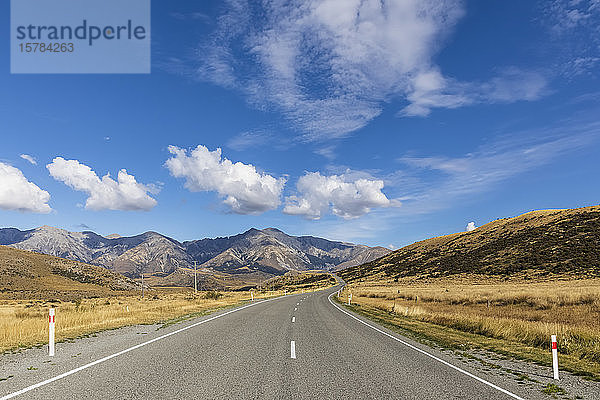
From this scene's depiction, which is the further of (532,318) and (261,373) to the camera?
(532,318)

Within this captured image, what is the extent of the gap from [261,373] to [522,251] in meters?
86.8

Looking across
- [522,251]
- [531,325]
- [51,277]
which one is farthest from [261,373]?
[51,277]

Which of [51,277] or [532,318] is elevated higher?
[532,318]

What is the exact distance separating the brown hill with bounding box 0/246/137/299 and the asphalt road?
69189 mm

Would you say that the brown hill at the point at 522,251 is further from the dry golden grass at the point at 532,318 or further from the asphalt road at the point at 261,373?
the asphalt road at the point at 261,373

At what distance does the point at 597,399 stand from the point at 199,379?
7213mm

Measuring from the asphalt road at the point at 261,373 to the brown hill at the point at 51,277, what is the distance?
6919cm

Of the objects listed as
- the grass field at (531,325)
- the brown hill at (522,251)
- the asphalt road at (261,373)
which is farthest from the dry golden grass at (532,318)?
the brown hill at (522,251)

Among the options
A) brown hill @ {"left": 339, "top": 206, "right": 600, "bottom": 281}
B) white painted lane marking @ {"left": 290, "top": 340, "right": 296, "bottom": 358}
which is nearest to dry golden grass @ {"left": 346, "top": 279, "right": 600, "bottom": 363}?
white painted lane marking @ {"left": 290, "top": 340, "right": 296, "bottom": 358}

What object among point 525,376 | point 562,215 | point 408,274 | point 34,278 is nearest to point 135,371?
point 525,376

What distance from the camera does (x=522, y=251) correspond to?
82250 millimetres

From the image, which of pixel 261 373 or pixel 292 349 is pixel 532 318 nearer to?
pixel 292 349

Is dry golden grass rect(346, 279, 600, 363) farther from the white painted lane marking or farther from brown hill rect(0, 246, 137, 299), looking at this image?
brown hill rect(0, 246, 137, 299)

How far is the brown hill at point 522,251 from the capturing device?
66.1 metres
